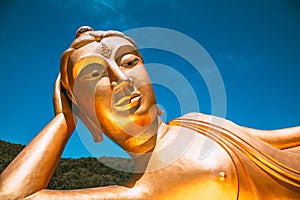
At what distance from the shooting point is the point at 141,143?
382 cm

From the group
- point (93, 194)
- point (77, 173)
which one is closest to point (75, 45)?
point (93, 194)

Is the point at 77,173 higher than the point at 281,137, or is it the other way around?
the point at 77,173

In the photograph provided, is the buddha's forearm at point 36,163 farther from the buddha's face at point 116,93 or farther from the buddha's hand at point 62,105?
the buddha's face at point 116,93

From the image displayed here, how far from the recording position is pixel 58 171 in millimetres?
17266

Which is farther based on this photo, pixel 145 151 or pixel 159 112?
pixel 159 112

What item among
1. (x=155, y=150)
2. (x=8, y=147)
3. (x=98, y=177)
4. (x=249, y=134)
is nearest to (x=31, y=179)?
(x=155, y=150)

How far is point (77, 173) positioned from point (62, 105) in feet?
45.2

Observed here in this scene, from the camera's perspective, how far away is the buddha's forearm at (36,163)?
3.27 m

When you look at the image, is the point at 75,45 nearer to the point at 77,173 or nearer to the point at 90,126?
the point at 90,126

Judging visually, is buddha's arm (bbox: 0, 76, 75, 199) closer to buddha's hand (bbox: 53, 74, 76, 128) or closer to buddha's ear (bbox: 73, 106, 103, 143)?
buddha's hand (bbox: 53, 74, 76, 128)

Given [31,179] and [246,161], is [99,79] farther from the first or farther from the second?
[246,161]

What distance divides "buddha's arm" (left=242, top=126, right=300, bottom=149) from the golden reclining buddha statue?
1 centimetres

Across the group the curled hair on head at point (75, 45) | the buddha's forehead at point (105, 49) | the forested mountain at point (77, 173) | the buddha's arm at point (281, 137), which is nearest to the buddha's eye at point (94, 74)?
the buddha's forehead at point (105, 49)

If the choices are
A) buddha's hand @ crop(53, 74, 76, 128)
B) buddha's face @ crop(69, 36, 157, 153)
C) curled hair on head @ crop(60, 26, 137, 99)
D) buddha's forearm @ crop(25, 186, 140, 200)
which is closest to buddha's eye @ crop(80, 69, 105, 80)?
buddha's face @ crop(69, 36, 157, 153)
